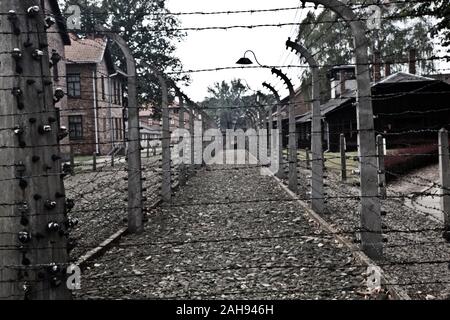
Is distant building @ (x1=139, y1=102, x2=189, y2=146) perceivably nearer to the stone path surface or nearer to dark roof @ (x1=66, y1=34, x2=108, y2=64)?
the stone path surface

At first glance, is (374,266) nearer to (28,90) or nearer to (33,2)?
(28,90)

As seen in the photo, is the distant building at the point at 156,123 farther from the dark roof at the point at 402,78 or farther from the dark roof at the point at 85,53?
the dark roof at the point at 402,78

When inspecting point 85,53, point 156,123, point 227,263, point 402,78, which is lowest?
point 227,263

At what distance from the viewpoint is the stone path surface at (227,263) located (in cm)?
451

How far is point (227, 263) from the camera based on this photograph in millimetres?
5531

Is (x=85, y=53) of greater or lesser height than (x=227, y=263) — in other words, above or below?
above

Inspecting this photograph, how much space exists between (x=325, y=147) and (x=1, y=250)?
31.5 m

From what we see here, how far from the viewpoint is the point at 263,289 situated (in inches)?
178

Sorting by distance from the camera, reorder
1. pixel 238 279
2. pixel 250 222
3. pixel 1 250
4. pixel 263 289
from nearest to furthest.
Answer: pixel 1 250
pixel 263 289
pixel 238 279
pixel 250 222

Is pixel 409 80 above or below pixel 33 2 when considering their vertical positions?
above

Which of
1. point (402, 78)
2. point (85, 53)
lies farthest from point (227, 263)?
point (85, 53)

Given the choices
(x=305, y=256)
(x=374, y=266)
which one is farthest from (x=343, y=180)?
(x=374, y=266)

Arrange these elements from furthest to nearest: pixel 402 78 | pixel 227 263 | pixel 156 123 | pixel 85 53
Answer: pixel 85 53
pixel 156 123
pixel 402 78
pixel 227 263

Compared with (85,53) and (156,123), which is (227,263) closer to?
(156,123)
